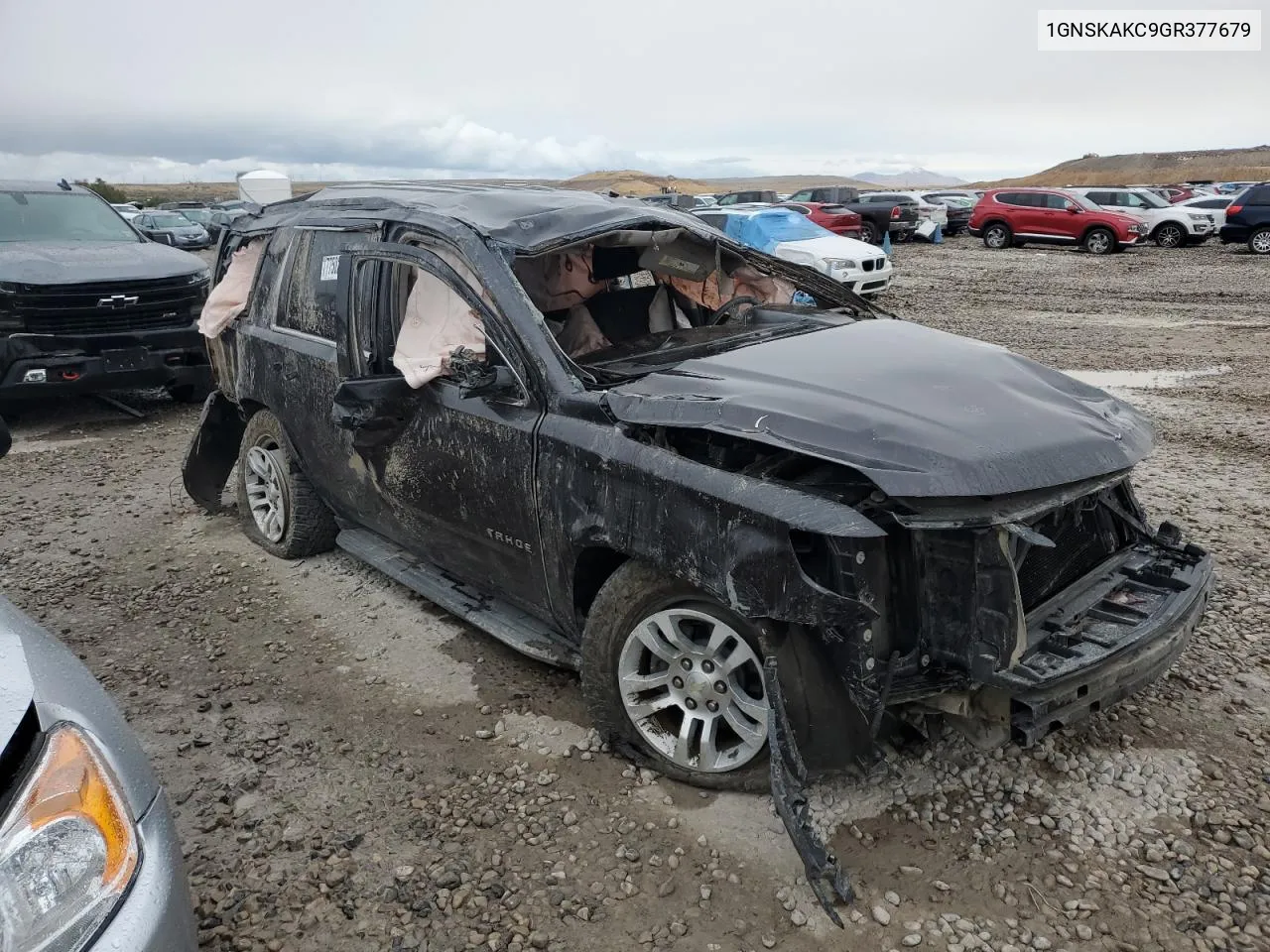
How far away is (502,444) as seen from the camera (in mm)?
3369

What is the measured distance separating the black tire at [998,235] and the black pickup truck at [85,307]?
20980 mm

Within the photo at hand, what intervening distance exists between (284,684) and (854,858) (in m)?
2.39

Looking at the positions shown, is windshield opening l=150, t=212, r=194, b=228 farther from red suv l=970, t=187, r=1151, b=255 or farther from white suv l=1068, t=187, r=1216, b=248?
white suv l=1068, t=187, r=1216, b=248

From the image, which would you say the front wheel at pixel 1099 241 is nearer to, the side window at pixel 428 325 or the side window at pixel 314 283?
the side window at pixel 314 283

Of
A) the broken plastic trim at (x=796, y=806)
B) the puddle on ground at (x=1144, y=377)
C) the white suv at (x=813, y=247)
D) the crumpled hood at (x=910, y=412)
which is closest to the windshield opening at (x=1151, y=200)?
the white suv at (x=813, y=247)

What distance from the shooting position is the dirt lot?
2537mm

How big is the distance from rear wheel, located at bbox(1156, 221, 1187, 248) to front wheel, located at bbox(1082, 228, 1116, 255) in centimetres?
212

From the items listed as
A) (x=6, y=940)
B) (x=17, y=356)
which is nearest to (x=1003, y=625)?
(x=6, y=940)

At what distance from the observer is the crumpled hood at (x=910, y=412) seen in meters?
2.62

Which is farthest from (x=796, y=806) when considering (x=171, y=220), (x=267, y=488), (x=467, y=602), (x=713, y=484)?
(x=171, y=220)

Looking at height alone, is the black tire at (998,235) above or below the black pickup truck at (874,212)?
below

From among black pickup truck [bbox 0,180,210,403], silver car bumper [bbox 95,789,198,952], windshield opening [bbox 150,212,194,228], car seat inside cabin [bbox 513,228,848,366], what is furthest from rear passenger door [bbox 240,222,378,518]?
windshield opening [bbox 150,212,194,228]

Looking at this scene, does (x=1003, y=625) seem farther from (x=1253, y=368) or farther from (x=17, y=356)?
(x=1253, y=368)

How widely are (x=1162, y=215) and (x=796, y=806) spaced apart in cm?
2513
